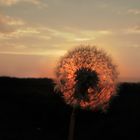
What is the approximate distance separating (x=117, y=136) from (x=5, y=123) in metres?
11.6

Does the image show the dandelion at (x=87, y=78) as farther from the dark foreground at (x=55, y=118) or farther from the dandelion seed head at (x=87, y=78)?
the dark foreground at (x=55, y=118)

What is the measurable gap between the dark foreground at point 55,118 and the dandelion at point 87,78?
15894 millimetres

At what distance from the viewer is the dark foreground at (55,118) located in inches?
1860

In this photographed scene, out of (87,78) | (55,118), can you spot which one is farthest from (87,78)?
(55,118)

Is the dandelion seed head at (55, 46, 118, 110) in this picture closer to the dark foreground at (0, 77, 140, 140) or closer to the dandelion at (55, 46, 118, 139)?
the dandelion at (55, 46, 118, 139)

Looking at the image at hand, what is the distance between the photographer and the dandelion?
29234 mm

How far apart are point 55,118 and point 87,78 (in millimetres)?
25175

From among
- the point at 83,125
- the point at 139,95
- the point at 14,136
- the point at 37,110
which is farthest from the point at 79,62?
the point at 139,95

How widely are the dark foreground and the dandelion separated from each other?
15894 mm

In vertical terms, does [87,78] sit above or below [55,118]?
above

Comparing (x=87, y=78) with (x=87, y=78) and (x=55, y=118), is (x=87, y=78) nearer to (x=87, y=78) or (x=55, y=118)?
(x=87, y=78)

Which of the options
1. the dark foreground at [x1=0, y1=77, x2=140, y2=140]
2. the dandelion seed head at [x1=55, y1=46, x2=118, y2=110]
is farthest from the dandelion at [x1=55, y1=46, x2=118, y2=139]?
the dark foreground at [x1=0, y1=77, x2=140, y2=140]

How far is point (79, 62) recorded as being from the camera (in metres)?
29.9

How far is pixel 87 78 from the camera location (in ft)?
96.2
